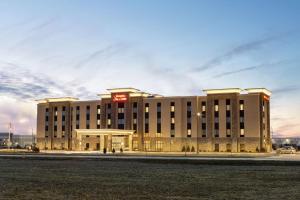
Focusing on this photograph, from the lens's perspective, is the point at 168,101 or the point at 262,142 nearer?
the point at 262,142

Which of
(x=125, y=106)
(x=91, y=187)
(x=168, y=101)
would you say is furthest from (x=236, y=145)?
(x=91, y=187)

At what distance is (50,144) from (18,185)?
387 ft

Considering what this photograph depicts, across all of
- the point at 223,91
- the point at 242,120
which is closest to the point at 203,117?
the point at 223,91

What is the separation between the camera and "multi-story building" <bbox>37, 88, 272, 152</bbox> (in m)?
112

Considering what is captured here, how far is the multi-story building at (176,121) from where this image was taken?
367 feet

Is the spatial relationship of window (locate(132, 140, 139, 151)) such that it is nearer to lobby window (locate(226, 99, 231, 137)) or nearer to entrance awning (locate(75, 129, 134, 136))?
entrance awning (locate(75, 129, 134, 136))

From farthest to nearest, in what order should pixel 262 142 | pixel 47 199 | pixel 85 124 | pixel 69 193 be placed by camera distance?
pixel 85 124 → pixel 262 142 → pixel 69 193 → pixel 47 199

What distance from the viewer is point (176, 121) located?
390 feet

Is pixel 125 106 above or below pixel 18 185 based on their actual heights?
above

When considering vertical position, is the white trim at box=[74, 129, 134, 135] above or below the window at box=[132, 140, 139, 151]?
above

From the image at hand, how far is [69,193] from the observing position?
851 inches

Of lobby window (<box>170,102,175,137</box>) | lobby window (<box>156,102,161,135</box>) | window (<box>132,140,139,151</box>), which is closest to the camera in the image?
lobby window (<box>170,102,175,137</box>)

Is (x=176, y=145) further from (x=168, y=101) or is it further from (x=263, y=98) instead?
(x=263, y=98)

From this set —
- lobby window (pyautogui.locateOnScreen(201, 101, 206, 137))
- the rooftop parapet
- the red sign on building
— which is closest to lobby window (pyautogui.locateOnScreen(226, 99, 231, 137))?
lobby window (pyautogui.locateOnScreen(201, 101, 206, 137))
